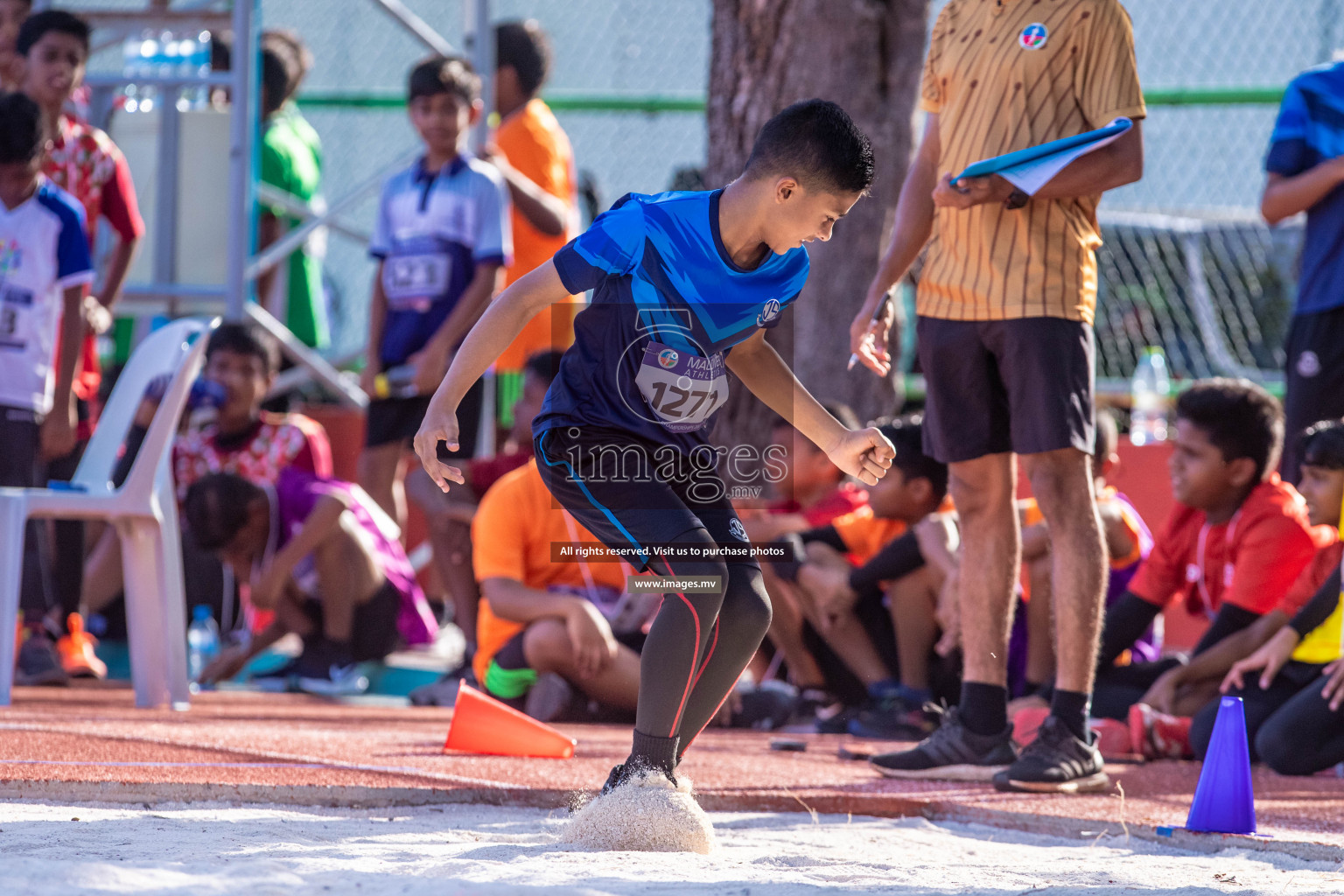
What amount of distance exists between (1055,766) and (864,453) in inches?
41.8

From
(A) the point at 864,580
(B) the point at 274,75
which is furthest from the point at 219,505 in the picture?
(B) the point at 274,75

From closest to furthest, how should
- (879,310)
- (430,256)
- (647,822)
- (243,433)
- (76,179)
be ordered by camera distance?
(647,822) < (879,310) < (76,179) < (243,433) < (430,256)

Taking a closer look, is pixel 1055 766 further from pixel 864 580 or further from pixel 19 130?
pixel 19 130

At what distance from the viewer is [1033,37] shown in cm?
356

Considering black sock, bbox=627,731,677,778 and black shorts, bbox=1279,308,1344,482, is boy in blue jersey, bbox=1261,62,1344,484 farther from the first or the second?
black sock, bbox=627,731,677,778

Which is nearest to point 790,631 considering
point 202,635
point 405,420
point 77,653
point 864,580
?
point 864,580

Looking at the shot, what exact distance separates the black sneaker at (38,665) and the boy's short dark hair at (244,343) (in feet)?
4.31

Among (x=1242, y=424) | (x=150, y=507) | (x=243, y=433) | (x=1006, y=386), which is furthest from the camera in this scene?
(x=243, y=433)

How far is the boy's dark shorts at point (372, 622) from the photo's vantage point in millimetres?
5707

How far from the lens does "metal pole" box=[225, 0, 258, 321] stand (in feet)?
20.4

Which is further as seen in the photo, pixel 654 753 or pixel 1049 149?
pixel 1049 149

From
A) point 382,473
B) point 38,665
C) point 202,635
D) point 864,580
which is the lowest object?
point 202,635

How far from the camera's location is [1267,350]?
23.5 feet

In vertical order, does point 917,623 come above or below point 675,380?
below
